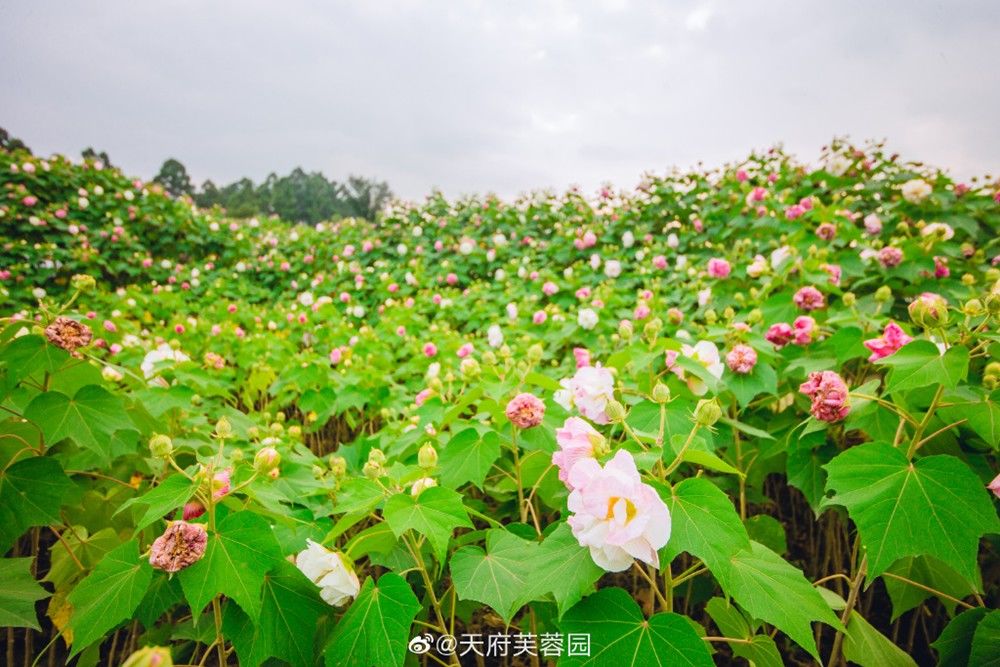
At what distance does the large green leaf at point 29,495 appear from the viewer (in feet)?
3.42

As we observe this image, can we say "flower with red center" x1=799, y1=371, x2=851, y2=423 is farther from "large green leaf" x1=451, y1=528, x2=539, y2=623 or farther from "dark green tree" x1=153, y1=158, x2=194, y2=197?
"dark green tree" x1=153, y1=158, x2=194, y2=197

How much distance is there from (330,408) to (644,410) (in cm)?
190

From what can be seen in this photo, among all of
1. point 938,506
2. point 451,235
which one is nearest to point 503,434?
point 938,506

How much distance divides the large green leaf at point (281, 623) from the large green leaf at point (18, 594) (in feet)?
1.49

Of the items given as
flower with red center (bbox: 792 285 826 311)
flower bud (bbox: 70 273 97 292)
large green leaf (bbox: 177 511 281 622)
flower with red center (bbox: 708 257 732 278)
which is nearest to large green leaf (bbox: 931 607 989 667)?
flower with red center (bbox: 792 285 826 311)

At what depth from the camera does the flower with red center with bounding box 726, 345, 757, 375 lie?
4.41 ft

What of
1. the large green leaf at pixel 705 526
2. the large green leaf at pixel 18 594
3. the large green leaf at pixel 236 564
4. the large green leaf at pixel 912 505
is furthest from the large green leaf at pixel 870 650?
the large green leaf at pixel 18 594

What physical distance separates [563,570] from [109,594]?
80 centimetres

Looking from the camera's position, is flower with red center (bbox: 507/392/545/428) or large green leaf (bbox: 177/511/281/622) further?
flower with red center (bbox: 507/392/545/428)

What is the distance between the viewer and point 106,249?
6664 millimetres

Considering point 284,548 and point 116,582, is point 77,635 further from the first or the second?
point 284,548

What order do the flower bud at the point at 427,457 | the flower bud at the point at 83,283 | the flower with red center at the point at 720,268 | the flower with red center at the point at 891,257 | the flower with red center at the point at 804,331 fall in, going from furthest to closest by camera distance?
the flower with red center at the point at 720,268, the flower with red center at the point at 891,257, the flower with red center at the point at 804,331, the flower bud at the point at 83,283, the flower bud at the point at 427,457

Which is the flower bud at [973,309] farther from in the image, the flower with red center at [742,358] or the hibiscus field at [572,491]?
the flower with red center at [742,358]

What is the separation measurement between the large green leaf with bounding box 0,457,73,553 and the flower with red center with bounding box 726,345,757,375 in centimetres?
173
